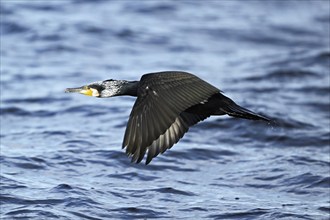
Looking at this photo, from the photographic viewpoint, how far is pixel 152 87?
254 inches

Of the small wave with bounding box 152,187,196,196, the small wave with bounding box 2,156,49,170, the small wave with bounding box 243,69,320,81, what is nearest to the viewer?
the small wave with bounding box 152,187,196,196

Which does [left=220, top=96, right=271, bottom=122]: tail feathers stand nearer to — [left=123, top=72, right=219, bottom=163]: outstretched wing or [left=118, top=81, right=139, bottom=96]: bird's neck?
→ [left=123, top=72, right=219, bottom=163]: outstretched wing

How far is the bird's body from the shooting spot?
598 cm

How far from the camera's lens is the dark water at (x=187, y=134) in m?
7.84

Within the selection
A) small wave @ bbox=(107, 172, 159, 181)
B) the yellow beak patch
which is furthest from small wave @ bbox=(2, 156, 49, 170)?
the yellow beak patch

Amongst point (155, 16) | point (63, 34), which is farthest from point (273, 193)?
point (155, 16)

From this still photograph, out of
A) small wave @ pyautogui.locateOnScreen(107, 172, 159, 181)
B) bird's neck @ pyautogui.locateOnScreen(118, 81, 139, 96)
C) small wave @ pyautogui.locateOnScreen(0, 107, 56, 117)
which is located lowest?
small wave @ pyautogui.locateOnScreen(107, 172, 159, 181)

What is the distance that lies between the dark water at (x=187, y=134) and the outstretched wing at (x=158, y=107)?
1.38m

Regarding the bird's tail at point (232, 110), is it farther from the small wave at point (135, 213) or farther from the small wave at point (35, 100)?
the small wave at point (35, 100)

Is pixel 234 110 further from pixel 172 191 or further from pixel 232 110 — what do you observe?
pixel 172 191

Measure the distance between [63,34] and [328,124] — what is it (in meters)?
5.39

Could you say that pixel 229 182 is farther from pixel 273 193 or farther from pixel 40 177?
pixel 40 177

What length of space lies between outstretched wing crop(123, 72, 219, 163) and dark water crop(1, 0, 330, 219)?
1.38 metres

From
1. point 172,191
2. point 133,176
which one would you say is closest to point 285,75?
point 133,176
